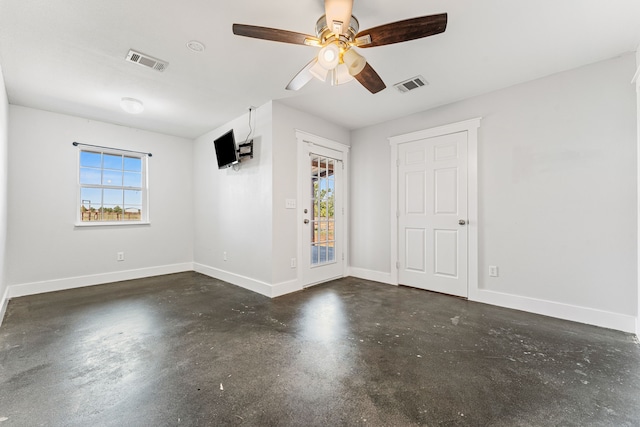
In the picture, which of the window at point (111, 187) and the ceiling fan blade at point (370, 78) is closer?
the ceiling fan blade at point (370, 78)

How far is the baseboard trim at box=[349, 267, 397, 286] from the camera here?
165 inches

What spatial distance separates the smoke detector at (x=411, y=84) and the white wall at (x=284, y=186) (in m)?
1.40

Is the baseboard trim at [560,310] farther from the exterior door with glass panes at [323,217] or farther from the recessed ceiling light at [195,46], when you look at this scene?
the recessed ceiling light at [195,46]

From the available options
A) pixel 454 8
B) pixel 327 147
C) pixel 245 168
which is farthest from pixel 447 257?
pixel 245 168

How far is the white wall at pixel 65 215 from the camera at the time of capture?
11.9 feet

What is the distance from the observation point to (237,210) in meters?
4.17

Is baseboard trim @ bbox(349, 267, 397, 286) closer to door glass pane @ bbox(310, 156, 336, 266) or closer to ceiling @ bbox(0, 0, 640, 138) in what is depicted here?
door glass pane @ bbox(310, 156, 336, 266)

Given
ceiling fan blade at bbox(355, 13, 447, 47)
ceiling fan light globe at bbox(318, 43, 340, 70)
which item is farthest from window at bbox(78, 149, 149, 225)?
ceiling fan blade at bbox(355, 13, 447, 47)

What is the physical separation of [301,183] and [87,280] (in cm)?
355

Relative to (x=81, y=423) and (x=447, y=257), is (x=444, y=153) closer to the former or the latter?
(x=447, y=257)

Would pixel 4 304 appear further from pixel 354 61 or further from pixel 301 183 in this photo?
pixel 354 61

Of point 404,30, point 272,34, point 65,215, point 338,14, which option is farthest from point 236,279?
point 404,30

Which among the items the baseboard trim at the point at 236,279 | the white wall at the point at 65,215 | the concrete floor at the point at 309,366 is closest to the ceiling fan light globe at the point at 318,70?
the concrete floor at the point at 309,366

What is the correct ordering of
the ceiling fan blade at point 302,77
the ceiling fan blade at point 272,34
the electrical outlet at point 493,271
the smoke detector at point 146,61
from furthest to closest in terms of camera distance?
the electrical outlet at point 493,271 < the smoke detector at point 146,61 < the ceiling fan blade at point 302,77 < the ceiling fan blade at point 272,34
